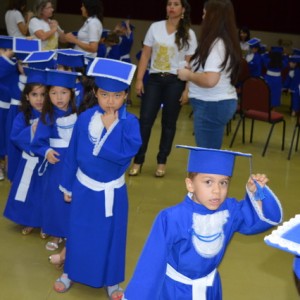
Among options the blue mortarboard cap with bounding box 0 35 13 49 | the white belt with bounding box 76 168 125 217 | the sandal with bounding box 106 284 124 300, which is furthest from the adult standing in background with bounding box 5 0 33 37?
the sandal with bounding box 106 284 124 300

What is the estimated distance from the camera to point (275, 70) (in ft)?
31.1

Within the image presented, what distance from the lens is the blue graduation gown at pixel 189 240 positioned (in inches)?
90.5

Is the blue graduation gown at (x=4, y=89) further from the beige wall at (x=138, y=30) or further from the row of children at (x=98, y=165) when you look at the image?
the beige wall at (x=138, y=30)

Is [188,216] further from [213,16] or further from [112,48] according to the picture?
[112,48]

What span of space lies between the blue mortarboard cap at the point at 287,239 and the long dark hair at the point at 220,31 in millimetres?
2582

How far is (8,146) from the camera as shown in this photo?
5.03m

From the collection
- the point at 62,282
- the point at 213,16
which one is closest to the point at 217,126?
the point at 213,16

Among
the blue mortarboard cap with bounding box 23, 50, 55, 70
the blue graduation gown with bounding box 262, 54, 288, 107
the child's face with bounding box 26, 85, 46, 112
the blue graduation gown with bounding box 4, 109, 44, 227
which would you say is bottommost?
the blue graduation gown with bounding box 262, 54, 288, 107

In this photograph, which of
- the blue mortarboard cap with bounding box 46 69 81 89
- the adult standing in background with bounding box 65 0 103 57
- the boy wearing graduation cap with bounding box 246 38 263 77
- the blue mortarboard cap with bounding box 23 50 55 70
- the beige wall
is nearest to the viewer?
the blue mortarboard cap with bounding box 46 69 81 89

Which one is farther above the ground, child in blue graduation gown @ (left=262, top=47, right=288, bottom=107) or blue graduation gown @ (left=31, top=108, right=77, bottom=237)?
blue graduation gown @ (left=31, top=108, right=77, bottom=237)

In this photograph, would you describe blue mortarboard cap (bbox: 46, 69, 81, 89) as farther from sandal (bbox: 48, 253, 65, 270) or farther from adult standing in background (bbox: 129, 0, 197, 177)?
adult standing in background (bbox: 129, 0, 197, 177)

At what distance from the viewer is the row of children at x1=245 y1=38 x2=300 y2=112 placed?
927cm

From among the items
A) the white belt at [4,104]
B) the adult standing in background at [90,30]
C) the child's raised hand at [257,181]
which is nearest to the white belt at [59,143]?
the white belt at [4,104]

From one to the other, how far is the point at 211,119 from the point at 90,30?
2.58m
